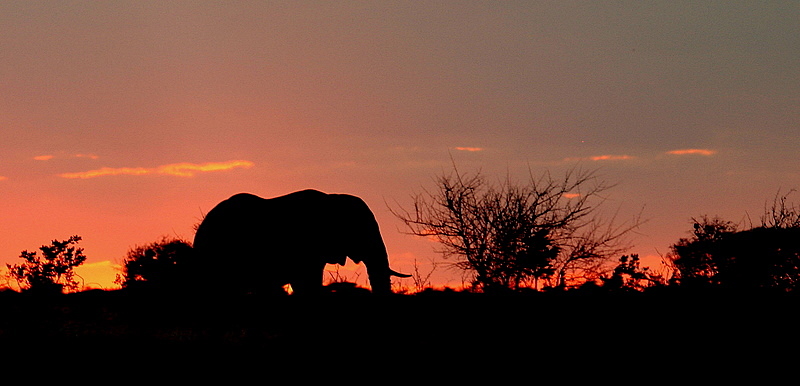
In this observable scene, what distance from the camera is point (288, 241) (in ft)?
83.2

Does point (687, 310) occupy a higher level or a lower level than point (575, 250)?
lower

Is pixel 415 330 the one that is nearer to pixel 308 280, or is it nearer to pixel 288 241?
pixel 308 280

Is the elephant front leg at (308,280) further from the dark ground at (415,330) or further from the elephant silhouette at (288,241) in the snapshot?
→ the dark ground at (415,330)

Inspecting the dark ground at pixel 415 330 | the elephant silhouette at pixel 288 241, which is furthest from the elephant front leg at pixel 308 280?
the dark ground at pixel 415 330

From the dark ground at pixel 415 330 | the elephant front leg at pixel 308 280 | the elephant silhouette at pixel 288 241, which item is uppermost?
the elephant silhouette at pixel 288 241

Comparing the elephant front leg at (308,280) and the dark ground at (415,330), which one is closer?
the dark ground at (415,330)

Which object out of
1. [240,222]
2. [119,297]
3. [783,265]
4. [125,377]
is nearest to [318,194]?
[240,222]

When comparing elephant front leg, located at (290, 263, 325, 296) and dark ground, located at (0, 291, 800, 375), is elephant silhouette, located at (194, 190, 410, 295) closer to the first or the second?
elephant front leg, located at (290, 263, 325, 296)

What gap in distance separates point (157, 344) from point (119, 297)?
5.39 metres

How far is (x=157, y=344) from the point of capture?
18516 millimetres

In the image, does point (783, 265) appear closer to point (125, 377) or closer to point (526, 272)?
point (526, 272)

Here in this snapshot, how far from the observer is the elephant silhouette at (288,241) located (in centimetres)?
2508

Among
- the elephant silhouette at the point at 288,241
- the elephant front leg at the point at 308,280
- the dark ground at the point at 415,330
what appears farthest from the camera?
the elephant silhouette at the point at 288,241

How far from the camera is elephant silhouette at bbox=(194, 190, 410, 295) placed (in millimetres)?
25078
